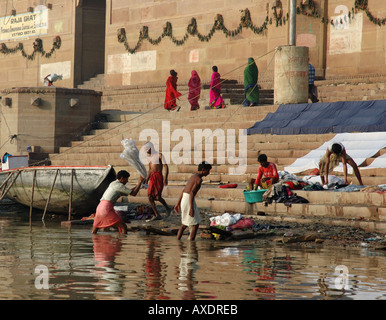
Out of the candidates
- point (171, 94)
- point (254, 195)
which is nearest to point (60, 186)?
point (254, 195)

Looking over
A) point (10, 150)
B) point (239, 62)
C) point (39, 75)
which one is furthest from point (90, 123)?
point (39, 75)

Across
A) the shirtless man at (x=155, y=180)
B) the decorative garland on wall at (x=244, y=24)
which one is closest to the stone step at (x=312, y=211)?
the shirtless man at (x=155, y=180)

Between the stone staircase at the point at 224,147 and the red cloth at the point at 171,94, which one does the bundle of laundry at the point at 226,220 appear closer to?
the stone staircase at the point at 224,147

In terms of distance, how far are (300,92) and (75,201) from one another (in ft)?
22.3

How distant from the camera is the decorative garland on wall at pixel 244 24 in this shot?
22569mm

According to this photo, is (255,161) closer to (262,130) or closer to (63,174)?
(262,130)

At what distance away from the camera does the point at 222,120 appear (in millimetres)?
19484

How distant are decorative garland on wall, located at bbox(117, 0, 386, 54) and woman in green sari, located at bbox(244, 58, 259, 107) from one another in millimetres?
3292

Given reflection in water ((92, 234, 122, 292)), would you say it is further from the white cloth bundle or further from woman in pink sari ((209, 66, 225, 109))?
woman in pink sari ((209, 66, 225, 109))

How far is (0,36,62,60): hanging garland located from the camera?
107 feet

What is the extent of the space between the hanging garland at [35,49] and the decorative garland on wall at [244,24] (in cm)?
397

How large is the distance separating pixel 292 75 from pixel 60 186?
688 cm
